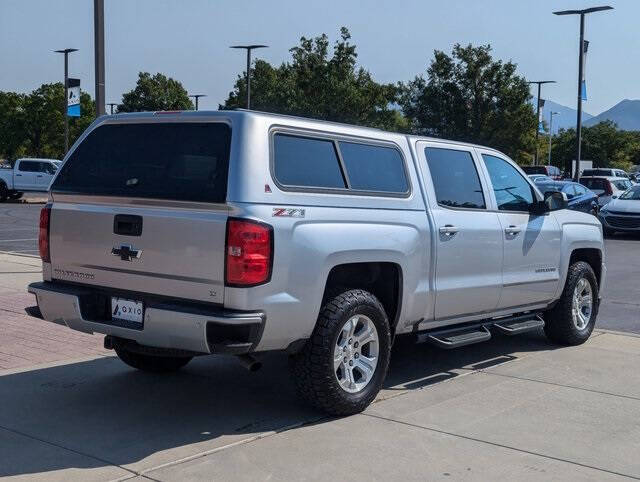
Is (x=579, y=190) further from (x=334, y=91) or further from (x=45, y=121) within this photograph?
(x=45, y=121)

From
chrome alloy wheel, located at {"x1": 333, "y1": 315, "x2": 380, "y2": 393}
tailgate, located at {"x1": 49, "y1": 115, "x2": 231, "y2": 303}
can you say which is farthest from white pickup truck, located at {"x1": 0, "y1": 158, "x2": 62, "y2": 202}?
chrome alloy wheel, located at {"x1": 333, "y1": 315, "x2": 380, "y2": 393}

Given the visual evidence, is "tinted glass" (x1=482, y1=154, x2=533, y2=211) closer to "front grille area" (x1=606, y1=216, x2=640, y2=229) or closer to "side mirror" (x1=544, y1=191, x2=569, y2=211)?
"side mirror" (x1=544, y1=191, x2=569, y2=211)

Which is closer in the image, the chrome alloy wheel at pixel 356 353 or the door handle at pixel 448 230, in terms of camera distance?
the chrome alloy wheel at pixel 356 353

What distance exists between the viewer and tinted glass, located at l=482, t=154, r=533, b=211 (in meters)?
7.40

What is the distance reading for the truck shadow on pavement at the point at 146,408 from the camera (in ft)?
16.2

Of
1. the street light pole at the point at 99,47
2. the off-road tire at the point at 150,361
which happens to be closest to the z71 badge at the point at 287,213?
the off-road tire at the point at 150,361

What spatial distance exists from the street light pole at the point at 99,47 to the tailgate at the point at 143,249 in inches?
241

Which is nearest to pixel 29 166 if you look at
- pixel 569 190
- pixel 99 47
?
pixel 569 190

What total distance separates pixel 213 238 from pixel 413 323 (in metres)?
2.02

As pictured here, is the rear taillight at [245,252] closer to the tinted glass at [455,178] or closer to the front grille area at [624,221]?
the tinted glass at [455,178]

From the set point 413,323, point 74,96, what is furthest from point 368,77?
point 413,323

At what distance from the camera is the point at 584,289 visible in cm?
848

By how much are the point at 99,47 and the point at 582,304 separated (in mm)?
7235

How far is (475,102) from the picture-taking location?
4153 centimetres
